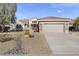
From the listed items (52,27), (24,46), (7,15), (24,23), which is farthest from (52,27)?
(7,15)

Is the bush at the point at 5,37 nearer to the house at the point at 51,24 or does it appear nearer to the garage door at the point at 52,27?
the house at the point at 51,24

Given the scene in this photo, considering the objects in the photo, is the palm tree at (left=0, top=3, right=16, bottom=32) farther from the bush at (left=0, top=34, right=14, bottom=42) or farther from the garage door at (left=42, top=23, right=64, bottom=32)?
the garage door at (left=42, top=23, right=64, bottom=32)

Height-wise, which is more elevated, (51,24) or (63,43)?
(51,24)

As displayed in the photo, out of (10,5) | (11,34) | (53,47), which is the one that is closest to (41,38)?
(53,47)

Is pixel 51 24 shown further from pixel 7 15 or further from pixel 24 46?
pixel 7 15

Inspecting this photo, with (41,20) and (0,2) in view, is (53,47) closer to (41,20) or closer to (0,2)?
(41,20)

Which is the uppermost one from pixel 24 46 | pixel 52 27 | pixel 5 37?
pixel 52 27
